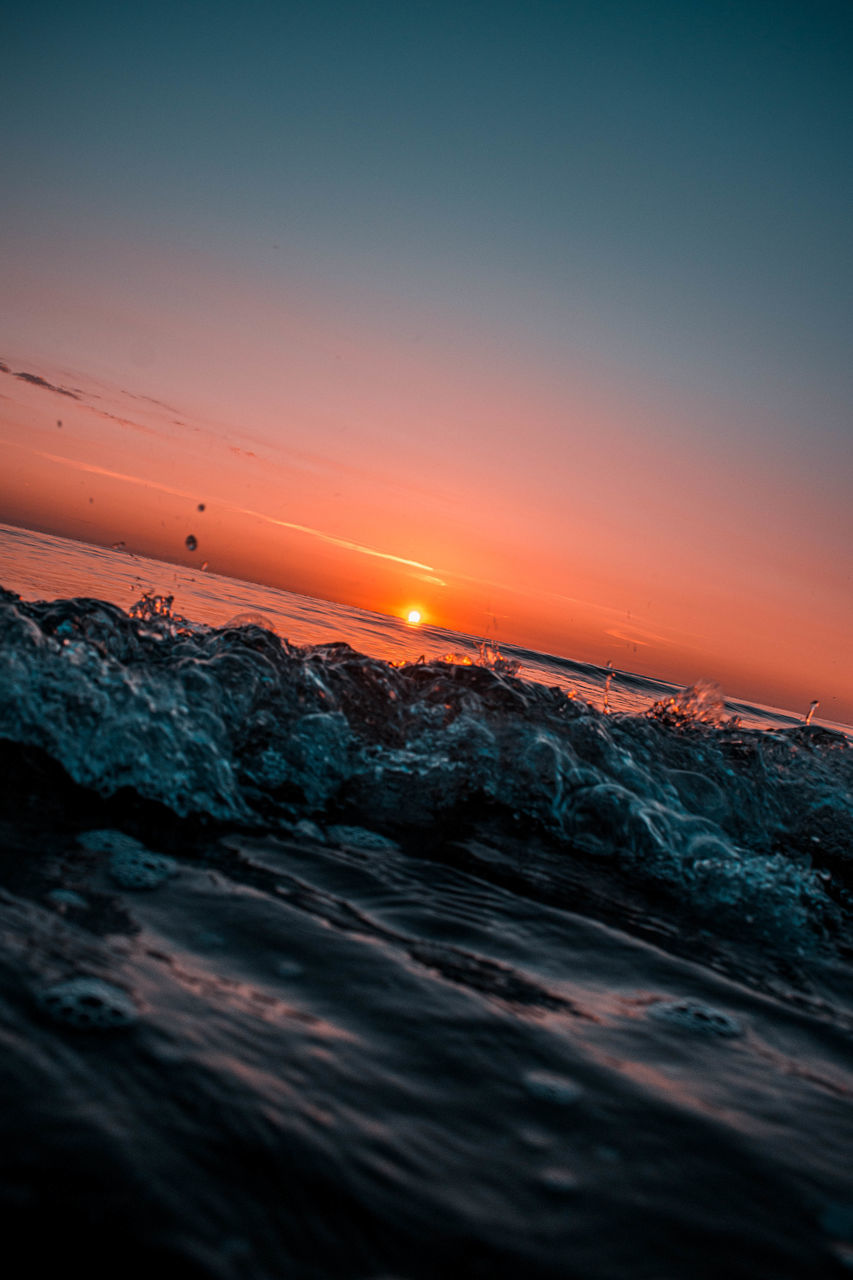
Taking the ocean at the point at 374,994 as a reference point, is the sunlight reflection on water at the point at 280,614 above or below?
above

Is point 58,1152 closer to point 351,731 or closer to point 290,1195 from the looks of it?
point 290,1195

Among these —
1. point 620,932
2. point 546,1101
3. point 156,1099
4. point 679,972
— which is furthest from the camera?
point 620,932

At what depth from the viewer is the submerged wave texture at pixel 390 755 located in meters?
3.55

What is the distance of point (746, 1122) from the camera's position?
184 centimetres

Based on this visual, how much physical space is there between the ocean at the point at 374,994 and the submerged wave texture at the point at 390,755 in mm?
23

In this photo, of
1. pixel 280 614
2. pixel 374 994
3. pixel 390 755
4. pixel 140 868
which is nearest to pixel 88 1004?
pixel 374 994

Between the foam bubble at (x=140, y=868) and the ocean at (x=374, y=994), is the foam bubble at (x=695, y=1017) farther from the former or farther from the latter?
the foam bubble at (x=140, y=868)

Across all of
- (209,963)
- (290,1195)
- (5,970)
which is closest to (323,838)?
(209,963)

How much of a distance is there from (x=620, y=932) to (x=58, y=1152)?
227 centimetres

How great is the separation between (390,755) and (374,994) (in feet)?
8.22

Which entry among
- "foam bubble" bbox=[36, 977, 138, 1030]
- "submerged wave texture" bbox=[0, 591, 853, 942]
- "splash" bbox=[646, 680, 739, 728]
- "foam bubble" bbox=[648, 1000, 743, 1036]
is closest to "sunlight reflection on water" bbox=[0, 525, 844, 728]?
"splash" bbox=[646, 680, 739, 728]

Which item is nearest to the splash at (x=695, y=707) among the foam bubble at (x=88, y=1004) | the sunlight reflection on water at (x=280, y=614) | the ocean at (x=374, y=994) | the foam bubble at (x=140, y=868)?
the sunlight reflection on water at (x=280, y=614)

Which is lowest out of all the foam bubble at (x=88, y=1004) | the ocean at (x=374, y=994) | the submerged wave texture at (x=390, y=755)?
the foam bubble at (x=88, y=1004)

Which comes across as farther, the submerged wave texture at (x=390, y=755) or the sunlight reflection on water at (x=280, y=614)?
the sunlight reflection on water at (x=280, y=614)
